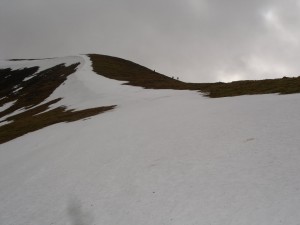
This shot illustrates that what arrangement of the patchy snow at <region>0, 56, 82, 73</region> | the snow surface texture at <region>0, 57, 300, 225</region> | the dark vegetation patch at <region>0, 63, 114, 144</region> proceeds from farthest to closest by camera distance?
the patchy snow at <region>0, 56, 82, 73</region> < the dark vegetation patch at <region>0, 63, 114, 144</region> < the snow surface texture at <region>0, 57, 300, 225</region>

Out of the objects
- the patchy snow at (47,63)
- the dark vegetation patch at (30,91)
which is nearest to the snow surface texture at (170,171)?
the dark vegetation patch at (30,91)

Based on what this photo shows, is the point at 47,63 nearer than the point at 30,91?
No

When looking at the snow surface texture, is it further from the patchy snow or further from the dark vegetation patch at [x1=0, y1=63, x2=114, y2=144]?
the patchy snow

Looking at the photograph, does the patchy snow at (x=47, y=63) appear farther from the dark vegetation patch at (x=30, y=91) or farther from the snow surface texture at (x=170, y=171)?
the snow surface texture at (x=170, y=171)

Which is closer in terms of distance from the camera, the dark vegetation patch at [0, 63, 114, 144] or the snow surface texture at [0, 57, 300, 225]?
the snow surface texture at [0, 57, 300, 225]

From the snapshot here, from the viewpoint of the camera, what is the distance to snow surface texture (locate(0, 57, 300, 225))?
1122cm

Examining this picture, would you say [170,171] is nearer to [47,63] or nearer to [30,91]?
[30,91]

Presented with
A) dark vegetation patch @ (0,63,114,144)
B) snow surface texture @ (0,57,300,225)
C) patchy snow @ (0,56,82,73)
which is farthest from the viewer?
patchy snow @ (0,56,82,73)

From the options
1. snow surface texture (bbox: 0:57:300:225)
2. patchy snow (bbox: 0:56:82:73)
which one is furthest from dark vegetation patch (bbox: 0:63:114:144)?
snow surface texture (bbox: 0:57:300:225)

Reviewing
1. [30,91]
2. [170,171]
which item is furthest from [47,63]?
[170,171]

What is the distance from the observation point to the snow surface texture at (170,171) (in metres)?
11.2

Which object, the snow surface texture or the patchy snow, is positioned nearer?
the snow surface texture

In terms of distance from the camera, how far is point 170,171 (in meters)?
14.8

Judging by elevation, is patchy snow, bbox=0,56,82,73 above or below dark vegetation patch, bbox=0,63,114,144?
above
